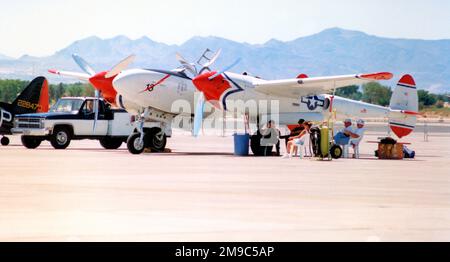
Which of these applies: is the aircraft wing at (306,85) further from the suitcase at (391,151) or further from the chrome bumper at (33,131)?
the chrome bumper at (33,131)

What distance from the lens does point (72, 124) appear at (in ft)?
108

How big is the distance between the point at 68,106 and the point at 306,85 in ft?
29.4

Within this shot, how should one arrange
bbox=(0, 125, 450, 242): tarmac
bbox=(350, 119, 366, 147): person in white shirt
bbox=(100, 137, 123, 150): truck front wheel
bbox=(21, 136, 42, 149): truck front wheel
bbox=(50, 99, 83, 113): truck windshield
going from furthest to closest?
bbox=(100, 137, 123, 150): truck front wheel
bbox=(21, 136, 42, 149): truck front wheel
bbox=(50, 99, 83, 113): truck windshield
bbox=(350, 119, 366, 147): person in white shirt
bbox=(0, 125, 450, 242): tarmac

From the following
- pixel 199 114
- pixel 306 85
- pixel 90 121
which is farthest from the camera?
pixel 90 121

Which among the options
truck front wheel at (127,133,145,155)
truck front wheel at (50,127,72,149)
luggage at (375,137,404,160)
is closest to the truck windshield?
truck front wheel at (50,127,72,149)

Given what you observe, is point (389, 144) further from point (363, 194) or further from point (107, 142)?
→ point (363, 194)

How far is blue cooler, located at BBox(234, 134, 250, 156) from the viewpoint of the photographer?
3009 cm

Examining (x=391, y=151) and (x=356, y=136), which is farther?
(x=391, y=151)

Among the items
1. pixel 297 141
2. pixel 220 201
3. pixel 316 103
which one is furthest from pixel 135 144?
pixel 220 201

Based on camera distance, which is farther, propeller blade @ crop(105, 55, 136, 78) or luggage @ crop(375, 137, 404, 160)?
propeller blade @ crop(105, 55, 136, 78)

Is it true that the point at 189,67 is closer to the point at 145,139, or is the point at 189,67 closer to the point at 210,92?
the point at 210,92

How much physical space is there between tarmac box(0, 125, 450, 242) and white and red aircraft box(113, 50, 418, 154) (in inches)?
192

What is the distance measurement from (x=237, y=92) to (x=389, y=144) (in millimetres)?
5021

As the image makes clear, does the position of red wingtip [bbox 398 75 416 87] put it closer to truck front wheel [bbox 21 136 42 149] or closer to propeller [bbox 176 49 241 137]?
propeller [bbox 176 49 241 137]
